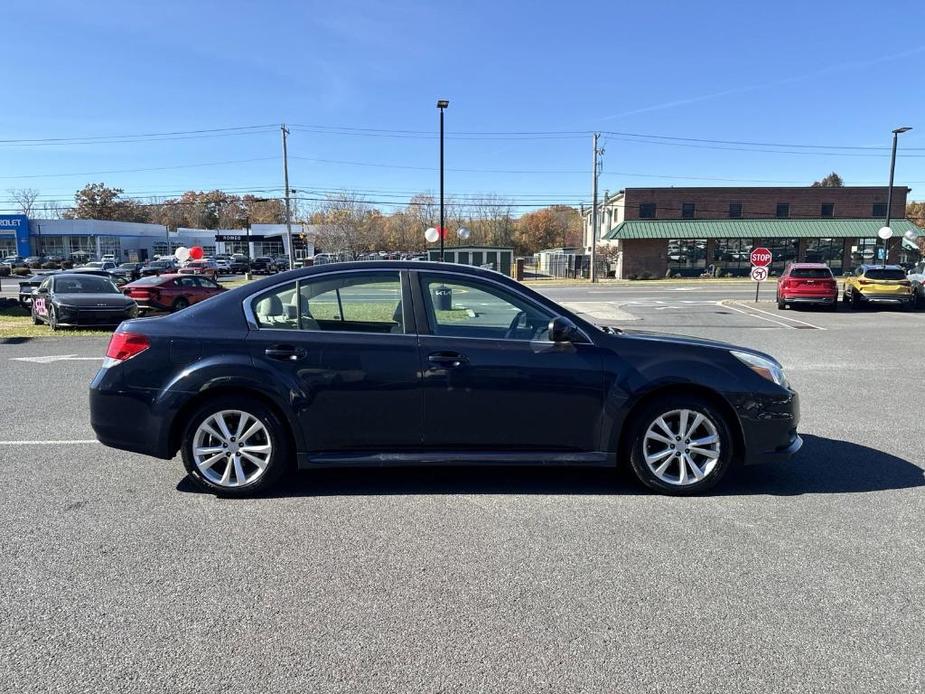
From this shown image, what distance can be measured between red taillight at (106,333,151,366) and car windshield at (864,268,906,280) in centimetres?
2283

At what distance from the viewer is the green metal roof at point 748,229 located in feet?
161

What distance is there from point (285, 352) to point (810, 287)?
2063cm

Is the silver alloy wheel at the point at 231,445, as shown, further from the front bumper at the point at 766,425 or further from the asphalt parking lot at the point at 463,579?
the front bumper at the point at 766,425

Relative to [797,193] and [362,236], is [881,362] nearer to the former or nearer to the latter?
[797,193]

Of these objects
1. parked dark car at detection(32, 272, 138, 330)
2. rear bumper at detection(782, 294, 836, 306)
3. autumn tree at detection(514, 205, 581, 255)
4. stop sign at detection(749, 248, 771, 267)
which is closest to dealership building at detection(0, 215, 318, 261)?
autumn tree at detection(514, 205, 581, 255)

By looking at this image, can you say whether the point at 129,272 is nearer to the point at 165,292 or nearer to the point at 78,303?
the point at 165,292

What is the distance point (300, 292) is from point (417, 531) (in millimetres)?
1887

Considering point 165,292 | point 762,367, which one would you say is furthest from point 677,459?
point 165,292

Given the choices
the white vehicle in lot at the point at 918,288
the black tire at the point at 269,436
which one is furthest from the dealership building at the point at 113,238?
the black tire at the point at 269,436

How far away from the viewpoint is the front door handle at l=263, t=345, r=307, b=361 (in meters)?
4.42

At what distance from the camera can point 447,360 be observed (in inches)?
174

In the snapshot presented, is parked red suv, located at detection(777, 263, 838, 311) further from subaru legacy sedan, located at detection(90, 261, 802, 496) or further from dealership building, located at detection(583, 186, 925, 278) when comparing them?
dealership building, located at detection(583, 186, 925, 278)

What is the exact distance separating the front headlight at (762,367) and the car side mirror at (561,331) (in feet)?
3.83

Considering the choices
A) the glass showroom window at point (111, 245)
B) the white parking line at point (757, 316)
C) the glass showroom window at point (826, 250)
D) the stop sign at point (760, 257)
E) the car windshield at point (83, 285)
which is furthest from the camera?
the glass showroom window at point (111, 245)
